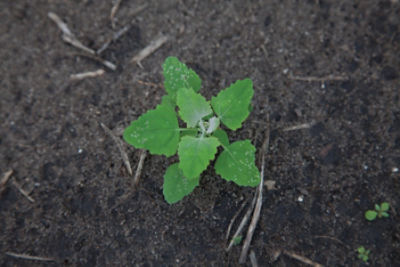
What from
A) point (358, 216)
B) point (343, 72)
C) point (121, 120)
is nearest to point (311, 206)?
point (358, 216)

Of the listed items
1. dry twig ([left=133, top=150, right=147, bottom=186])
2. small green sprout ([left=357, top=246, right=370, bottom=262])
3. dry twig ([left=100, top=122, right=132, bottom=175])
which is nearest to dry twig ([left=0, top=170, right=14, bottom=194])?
dry twig ([left=100, top=122, right=132, bottom=175])

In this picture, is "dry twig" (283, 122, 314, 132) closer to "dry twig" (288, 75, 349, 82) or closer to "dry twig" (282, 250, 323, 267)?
"dry twig" (288, 75, 349, 82)

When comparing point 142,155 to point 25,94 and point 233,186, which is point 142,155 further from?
point 25,94

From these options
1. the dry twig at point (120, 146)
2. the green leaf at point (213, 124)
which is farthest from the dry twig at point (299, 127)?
the dry twig at point (120, 146)

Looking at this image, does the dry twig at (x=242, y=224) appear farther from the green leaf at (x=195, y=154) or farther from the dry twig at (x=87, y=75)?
the dry twig at (x=87, y=75)

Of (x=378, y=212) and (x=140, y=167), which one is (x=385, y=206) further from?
(x=140, y=167)

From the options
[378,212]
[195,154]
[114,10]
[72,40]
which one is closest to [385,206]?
[378,212]

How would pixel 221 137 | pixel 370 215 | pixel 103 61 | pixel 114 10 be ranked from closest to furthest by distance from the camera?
pixel 221 137 < pixel 370 215 < pixel 103 61 < pixel 114 10
